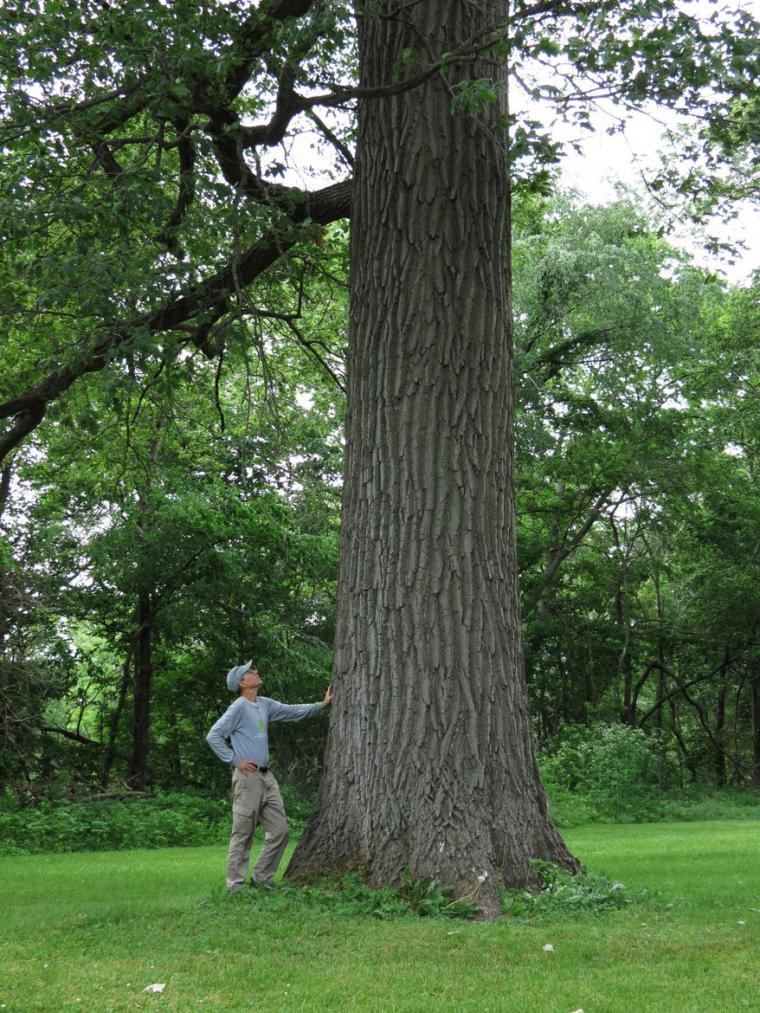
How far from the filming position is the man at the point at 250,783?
7.87m

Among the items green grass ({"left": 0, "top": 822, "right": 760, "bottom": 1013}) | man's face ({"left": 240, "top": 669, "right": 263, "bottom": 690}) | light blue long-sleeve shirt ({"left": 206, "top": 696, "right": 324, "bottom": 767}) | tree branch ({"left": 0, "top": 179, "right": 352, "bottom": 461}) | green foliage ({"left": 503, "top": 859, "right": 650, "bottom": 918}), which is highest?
tree branch ({"left": 0, "top": 179, "right": 352, "bottom": 461})

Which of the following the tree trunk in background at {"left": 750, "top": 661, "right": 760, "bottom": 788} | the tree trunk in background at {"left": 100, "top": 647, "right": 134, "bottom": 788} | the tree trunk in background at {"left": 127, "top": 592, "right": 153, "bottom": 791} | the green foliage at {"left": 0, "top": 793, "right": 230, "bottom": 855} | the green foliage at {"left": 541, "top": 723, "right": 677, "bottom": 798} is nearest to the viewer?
the green foliage at {"left": 0, "top": 793, "right": 230, "bottom": 855}

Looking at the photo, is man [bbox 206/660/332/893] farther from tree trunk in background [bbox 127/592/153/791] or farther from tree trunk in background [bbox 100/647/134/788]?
tree trunk in background [bbox 100/647/134/788]

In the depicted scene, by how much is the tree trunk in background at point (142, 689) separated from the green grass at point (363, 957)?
12459 mm

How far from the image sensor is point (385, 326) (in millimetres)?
7680

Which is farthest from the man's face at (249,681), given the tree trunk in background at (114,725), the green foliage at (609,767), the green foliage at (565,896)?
the green foliage at (609,767)

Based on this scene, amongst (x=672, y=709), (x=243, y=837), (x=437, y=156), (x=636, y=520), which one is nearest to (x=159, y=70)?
(x=437, y=156)

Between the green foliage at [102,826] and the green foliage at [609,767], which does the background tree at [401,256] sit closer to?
the green foliage at [102,826]

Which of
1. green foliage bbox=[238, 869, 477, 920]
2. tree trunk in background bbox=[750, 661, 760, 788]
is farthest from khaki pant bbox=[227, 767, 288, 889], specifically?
tree trunk in background bbox=[750, 661, 760, 788]

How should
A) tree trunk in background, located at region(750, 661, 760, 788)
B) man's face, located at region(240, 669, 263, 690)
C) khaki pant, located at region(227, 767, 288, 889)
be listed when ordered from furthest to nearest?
1. tree trunk in background, located at region(750, 661, 760, 788)
2. man's face, located at region(240, 669, 263, 690)
3. khaki pant, located at region(227, 767, 288, 889)

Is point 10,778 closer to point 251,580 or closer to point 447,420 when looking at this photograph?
point 251,580

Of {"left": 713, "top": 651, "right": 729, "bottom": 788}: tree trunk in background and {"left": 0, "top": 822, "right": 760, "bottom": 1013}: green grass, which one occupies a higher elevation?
{"left": 713, "top": 651, "right": 729, "bottom": 788}: tree trunk in background

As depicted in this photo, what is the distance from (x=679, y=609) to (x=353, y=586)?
77.5 feet

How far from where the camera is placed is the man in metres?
7.87
